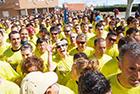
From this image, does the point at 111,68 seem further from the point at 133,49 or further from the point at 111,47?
the point at 111,47

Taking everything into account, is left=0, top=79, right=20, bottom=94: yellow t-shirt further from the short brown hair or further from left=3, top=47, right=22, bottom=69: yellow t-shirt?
left=3, top=47, right=22, bottom=69: yellow t-shirt

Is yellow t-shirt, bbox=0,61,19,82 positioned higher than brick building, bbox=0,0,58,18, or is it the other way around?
brick building, bbox=0,0,58,18

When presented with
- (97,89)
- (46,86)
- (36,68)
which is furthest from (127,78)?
(36,68)

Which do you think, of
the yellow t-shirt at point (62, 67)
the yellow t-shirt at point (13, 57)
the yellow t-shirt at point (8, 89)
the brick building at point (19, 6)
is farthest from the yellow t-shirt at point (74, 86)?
the brick building at point (19, 6)

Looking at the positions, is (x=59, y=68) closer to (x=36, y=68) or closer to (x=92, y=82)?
(x=36, y=68)

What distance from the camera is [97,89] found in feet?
3.75

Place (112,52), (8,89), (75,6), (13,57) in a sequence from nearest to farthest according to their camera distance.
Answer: (8,89)
(13,57)
(112,52)
(75,6)

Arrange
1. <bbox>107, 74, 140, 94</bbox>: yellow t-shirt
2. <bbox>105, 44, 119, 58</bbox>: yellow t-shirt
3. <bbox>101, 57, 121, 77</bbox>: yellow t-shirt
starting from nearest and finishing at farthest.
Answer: <bbox>107, 74, 140, 94</bbox>: yellow t-shirt < <bbox>101, 57, 121, 77</bbox>: yellow t-shirt < <bbox>105, 44, 119, 58</bbox>: yellow t-shirt

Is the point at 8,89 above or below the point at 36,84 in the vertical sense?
below

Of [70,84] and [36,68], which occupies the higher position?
[36,68]

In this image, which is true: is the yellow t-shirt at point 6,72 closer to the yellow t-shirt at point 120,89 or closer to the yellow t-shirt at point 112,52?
the yellow t-shirt at point 120,89

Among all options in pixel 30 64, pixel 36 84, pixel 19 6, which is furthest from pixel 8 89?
pixel 19 6

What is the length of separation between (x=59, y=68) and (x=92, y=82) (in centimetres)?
187

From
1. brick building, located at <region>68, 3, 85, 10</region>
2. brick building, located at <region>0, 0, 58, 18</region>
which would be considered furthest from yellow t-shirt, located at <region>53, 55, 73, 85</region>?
brick building, located at <region>68, 3, 85, 10</region>
